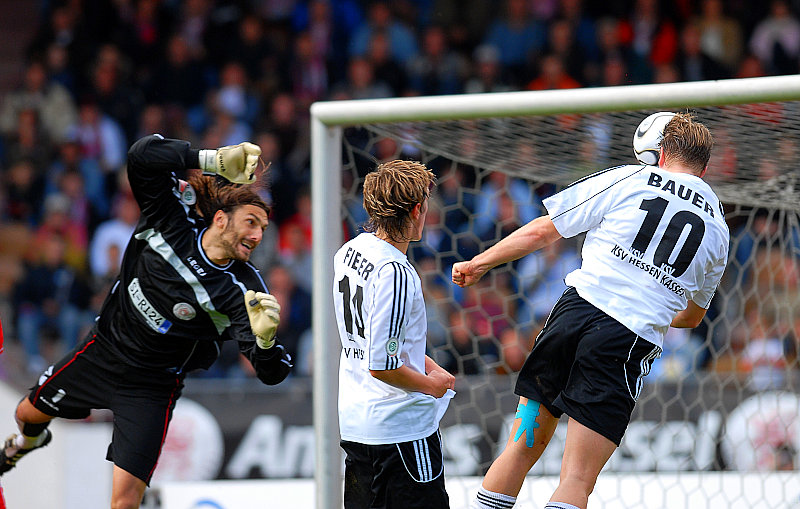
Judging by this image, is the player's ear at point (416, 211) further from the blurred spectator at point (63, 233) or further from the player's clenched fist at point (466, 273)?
the blurred spectator at point (63, 233)

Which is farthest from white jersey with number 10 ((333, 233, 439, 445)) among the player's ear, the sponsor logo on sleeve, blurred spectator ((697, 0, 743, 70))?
blurred spectator ((697, 0, 743, 70))

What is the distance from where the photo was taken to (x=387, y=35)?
9539 mm

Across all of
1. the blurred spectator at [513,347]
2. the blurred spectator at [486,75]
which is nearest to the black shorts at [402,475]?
the blurred spectator at [513,347]

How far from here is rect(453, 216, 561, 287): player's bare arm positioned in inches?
133

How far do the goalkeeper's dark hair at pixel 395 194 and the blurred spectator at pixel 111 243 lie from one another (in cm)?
531

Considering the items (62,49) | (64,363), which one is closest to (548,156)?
(64,363)

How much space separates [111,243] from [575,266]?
4127mm

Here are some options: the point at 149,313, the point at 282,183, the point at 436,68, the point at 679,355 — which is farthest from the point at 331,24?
the point at 149,313

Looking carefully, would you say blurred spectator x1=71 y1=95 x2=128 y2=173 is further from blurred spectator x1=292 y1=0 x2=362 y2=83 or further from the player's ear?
the player's ear

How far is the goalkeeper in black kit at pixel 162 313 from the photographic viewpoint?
3855 mm

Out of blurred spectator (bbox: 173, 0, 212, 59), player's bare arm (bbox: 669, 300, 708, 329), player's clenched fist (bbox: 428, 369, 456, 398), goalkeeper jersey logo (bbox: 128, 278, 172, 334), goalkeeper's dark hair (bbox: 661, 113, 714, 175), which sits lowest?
player's clenched fist (bbox: 428, 369, 456, 398)

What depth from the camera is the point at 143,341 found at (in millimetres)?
4027

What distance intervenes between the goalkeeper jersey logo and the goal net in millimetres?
619

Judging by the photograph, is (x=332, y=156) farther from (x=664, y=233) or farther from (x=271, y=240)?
(x=271, y=240)
